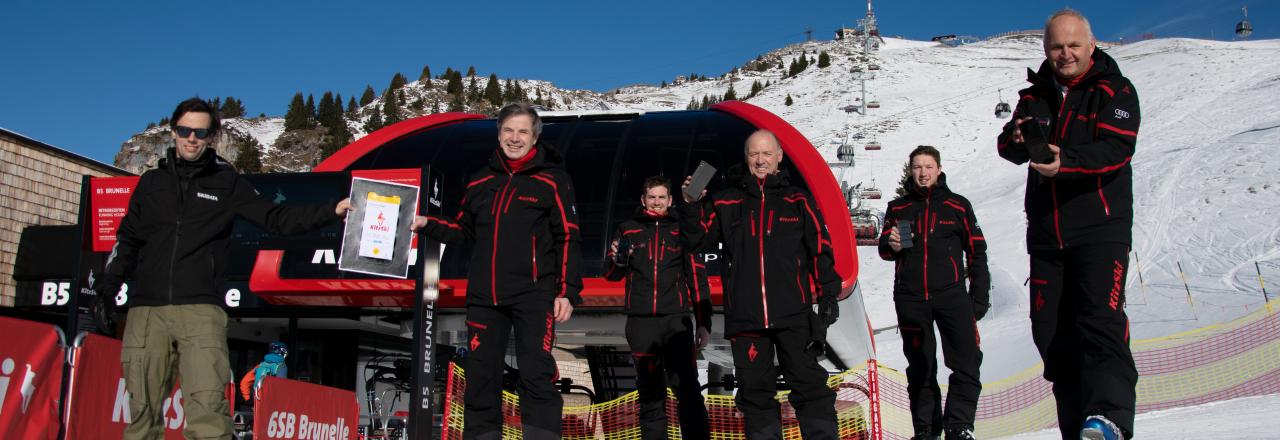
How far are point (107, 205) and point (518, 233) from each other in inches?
319

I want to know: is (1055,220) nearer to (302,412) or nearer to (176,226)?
(176,226)

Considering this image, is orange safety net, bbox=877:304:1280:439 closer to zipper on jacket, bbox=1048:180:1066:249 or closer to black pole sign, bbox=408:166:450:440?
black pole sign, bbox=408:166:450:440

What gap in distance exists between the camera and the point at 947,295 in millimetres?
6156

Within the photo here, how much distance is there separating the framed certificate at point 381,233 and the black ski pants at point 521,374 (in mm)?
1115

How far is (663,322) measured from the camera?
6.83 metres

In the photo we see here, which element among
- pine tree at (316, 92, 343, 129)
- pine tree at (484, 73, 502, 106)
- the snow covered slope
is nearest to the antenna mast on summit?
the snow covered slope

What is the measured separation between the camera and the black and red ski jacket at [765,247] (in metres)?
4.79

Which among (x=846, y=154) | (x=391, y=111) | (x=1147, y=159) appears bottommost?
(x=1147, y=159)

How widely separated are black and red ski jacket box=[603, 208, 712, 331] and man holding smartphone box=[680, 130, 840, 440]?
63.7 inches

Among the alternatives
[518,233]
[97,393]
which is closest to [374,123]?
[97,393]

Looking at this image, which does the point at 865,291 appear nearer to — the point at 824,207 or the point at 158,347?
the point at 824,207

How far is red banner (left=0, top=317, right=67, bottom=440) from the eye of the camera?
4.00 meters

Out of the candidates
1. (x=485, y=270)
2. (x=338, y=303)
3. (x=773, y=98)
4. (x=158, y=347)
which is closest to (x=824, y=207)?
(x=338, y=303)

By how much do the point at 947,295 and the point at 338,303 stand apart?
30.8 feet
